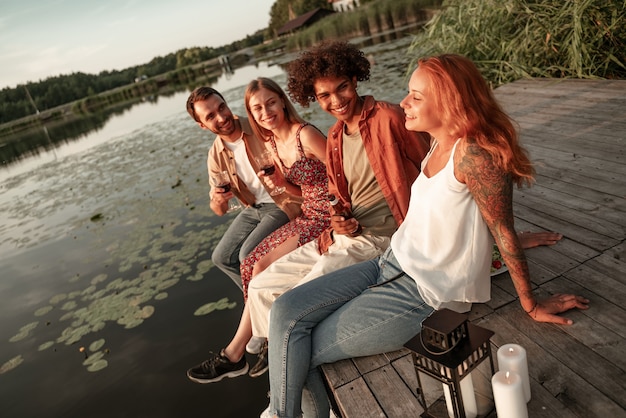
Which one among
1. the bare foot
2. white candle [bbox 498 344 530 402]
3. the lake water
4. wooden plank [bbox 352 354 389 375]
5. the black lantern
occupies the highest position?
the black lantern

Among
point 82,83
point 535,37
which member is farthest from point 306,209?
point 82,83

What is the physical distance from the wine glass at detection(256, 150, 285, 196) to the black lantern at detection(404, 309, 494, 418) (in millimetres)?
1664

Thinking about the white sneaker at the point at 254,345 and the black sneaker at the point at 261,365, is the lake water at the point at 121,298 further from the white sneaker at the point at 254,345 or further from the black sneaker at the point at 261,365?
the white sneaker at the point at 254,345

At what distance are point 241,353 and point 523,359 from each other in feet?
5.66

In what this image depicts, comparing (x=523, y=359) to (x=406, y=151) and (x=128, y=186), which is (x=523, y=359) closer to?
(x=406, y=151)

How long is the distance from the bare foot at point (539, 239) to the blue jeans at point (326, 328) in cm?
85

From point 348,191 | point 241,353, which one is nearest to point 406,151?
point 348,191

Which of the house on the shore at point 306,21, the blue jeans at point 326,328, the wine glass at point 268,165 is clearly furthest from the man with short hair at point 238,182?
the house on the shore at point 306,21

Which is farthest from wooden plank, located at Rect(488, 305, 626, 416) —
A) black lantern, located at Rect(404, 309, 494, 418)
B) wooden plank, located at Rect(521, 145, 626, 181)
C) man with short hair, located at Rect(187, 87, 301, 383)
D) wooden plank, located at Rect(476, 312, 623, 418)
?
man with short hair, located at Rect(187, 87, 301, 383)

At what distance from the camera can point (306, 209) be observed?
2.80 metres

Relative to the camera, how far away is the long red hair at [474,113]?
1453 mm

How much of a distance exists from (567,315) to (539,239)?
2.05ft

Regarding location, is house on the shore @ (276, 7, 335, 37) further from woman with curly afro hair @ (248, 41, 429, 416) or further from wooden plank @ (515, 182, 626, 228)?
woman with curly afro hair @ (248, 41, 429, 416)

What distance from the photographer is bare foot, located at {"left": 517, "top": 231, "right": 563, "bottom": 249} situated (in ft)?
7.36
